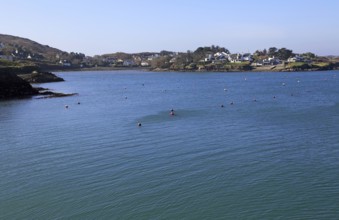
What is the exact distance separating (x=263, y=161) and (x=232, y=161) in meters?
1.93

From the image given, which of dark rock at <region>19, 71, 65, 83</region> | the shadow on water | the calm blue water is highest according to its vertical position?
the calm blue water

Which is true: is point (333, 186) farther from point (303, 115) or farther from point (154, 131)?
point (303, 115)

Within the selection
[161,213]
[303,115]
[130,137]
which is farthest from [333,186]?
[303,115]

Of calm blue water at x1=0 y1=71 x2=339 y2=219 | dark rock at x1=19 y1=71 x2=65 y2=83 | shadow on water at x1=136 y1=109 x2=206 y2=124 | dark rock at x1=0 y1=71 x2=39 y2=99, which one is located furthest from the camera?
dark rock at x1=19 y1=71 x2=65 y2=83

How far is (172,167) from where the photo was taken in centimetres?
2398

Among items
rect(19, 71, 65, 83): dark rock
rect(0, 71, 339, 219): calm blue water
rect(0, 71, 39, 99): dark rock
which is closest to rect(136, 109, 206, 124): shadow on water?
rect(0, 71, 339, 219): calm blue water

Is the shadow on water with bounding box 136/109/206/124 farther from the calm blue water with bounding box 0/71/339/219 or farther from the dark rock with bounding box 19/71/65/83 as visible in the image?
the dark rock with bounding box 19/71/65/83

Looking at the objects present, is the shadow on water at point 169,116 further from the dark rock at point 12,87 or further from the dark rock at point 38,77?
the dark rock at point 38,77

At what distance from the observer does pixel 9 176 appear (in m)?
23.1

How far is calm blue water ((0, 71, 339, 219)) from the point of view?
18.3m

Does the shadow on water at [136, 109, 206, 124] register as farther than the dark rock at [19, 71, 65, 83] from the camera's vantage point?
No

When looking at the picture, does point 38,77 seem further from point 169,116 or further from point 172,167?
point 172,167

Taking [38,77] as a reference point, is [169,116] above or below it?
above

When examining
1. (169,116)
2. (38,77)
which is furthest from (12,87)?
(38,77)
